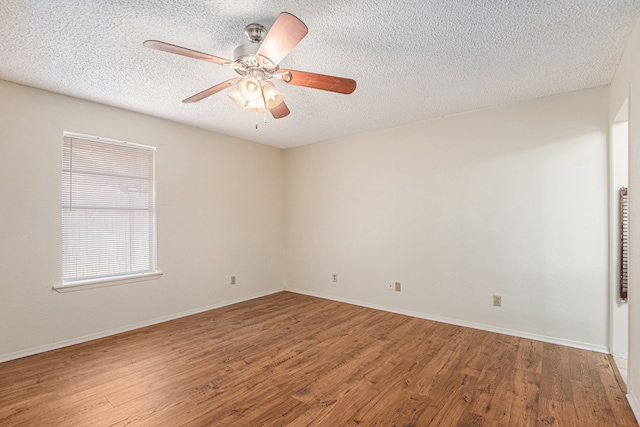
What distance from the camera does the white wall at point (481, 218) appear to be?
2.94 meters

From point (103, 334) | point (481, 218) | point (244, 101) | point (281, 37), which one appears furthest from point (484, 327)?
point (103, 334)

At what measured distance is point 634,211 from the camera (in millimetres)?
2018

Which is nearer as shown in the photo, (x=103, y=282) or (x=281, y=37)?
(x=281, y=37)

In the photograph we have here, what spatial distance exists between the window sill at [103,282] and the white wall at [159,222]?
0.06 m

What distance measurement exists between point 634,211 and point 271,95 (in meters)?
2.50

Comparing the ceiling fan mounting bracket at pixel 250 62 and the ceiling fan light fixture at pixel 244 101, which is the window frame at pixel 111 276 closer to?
the ceiling fan light fixture at pixel 244 101

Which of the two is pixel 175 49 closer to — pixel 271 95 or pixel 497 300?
pixel 271 95

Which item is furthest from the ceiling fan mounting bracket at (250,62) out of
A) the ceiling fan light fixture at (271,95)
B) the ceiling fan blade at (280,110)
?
the ceiling fan blade at (280,110)

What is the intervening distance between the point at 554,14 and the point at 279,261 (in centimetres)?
452

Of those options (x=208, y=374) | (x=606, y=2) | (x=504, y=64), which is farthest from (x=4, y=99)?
(x=606, y=2)

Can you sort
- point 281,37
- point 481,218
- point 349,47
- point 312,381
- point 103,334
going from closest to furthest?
1. point 281,37
2. point 349,47
3. point 312,381
4. point 103,334
5. point 481,218

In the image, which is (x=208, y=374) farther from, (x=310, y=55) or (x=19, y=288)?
(x=310, y=55)

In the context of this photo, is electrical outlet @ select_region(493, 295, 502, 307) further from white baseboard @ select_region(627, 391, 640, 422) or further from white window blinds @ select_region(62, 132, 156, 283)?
white window blinds @ select_region(62, 132, 156, 283)

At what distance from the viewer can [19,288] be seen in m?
2.80
